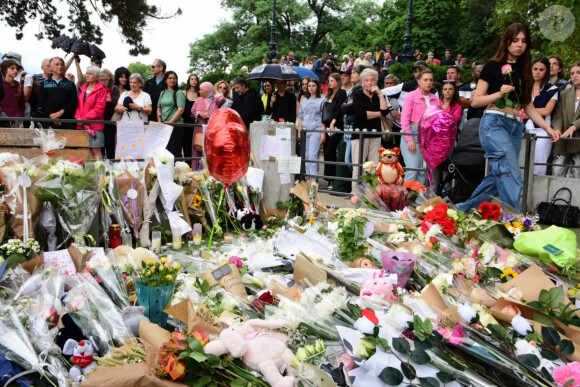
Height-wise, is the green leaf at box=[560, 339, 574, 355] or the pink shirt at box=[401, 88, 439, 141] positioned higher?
the pink shirt at box=[401, 88, 439, 141]

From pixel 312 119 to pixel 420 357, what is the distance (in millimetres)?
7516

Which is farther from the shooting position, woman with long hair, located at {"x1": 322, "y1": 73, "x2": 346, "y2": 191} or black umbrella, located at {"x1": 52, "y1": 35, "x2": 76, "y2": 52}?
woman with long hair, located at {"x1": 322, "y1": 73, "x2": 346, "y2": 191}

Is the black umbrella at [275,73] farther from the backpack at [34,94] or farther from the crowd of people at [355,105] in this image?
the backpack at [34,94]

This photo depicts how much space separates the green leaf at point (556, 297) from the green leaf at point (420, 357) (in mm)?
798

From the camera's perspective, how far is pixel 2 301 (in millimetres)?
2934

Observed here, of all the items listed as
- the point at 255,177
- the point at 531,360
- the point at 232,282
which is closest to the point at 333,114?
the point at 255,177

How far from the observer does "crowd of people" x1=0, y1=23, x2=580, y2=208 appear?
207 inches

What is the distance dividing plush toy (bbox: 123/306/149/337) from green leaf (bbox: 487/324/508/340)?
1.58 m

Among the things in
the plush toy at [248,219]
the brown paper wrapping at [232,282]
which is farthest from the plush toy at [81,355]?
the plush toy at [248,219]

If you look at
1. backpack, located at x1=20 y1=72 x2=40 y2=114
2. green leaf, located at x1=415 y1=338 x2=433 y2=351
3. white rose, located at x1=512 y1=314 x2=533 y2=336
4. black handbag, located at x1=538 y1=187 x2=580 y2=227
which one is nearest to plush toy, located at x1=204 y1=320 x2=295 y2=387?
green leaf, located at x1=415 y1=338 x2=433 y2=351

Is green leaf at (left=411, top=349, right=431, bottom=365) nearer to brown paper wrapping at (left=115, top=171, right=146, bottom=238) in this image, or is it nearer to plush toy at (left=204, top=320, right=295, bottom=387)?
plush toy at (left=204, top=320, right=295, bottom=387)

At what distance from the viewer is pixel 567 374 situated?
70.9 inches

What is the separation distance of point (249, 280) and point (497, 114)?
327 centimetres

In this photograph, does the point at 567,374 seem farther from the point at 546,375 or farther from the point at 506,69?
the point at 506,69
